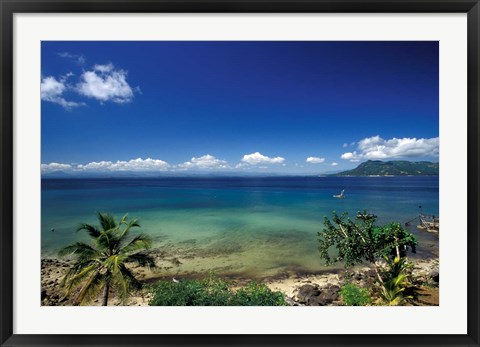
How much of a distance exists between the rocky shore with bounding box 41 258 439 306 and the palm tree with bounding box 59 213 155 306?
154 millimetres

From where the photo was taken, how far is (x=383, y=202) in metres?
9.02

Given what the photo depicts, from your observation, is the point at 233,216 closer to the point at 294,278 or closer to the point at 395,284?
the point at 294,278

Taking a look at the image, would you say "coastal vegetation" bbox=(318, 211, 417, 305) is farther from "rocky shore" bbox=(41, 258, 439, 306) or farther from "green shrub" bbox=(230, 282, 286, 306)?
"green shrub" bbox=(230, 282, 286, 306)

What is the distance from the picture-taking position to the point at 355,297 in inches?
88.4

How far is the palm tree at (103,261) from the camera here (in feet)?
7.27

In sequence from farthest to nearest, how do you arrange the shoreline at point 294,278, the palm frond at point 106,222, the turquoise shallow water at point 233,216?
1. the turquoise shallow water at point 233,216
2. the shoreline at point 294,278
3. the palm frond at point 106,222

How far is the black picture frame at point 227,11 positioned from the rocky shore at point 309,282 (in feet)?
2.11

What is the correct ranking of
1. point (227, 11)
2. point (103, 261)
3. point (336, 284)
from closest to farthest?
1. point (227, 11)
2. point (103, 261)
3. point (336, 284)

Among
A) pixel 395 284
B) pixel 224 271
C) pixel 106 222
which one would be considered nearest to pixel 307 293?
pixel 395 284

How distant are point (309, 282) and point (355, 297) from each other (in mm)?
1784

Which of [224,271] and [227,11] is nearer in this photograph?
[227,11]

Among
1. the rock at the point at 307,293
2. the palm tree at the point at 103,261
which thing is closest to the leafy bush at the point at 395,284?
the rock at the point at 307,293

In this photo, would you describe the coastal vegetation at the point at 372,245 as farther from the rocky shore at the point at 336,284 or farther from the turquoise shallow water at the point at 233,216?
the turquoise shallow water at the point at 233,216

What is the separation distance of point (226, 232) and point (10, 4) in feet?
19.6
